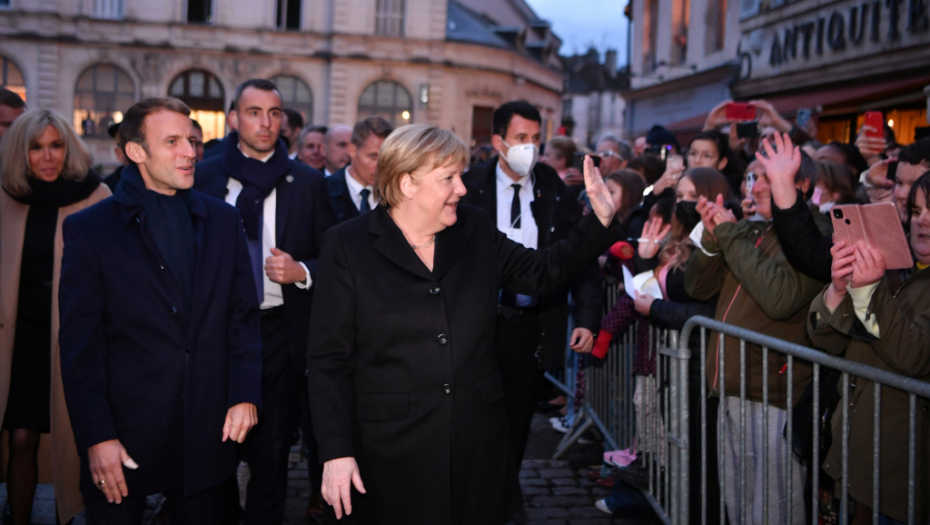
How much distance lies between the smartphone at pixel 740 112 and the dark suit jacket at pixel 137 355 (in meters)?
5.38

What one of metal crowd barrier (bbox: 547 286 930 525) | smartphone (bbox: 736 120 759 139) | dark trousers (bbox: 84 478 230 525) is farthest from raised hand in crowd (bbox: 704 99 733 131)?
dark trousers (bbox: 84 478 230 525)

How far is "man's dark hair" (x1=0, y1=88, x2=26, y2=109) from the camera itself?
5.33 metres

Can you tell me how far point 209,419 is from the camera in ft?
10.5

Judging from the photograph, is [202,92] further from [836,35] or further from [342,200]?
[342,200]

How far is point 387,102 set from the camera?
34.2 metres

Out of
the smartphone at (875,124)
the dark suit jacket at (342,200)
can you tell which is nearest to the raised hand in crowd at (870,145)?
the smartphone at (875,124)

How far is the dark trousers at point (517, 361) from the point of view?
424cm

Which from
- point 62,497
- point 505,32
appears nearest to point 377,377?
point 62,497

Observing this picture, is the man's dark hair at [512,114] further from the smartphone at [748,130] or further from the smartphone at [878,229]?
the smartphone at [748,130]

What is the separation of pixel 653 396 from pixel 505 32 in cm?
4137

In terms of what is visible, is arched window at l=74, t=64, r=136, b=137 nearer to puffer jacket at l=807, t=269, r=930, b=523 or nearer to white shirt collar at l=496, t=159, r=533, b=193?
white shirt collar at l=496, t=159, r=533, b=193

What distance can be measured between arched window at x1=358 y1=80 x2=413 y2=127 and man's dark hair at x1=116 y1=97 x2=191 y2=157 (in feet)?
101

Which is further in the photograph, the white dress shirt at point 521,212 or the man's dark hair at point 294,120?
the man's dark hair at point 294,120

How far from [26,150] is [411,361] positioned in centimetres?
260
